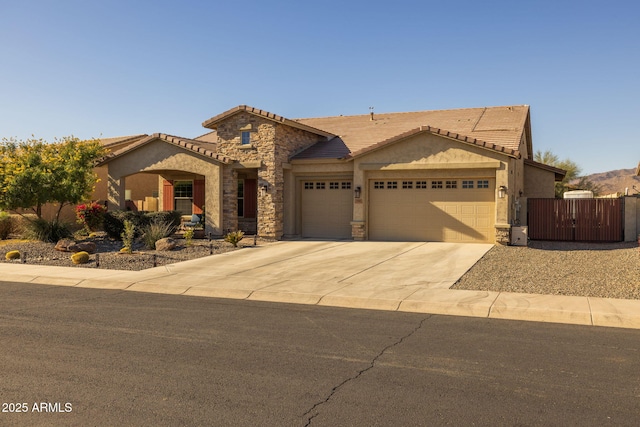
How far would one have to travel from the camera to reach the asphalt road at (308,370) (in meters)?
4.81

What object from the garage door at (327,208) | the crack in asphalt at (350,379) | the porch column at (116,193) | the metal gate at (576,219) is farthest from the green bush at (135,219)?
the metal gate at (576,219)

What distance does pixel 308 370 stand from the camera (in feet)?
19.8

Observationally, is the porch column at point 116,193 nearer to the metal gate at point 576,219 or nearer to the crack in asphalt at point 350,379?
the metal gate at point 576,219

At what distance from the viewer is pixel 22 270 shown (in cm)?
1464

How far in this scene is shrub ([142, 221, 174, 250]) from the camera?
1930 cm

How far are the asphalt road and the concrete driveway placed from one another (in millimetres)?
1620

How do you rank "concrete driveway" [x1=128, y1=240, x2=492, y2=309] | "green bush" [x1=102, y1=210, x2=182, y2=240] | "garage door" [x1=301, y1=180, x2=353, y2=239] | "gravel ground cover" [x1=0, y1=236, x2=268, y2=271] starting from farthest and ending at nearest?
"garage door" [x1=301, y1=180, x2=353, y2=239], "green bush" [x1=102, y1=210, x2=182, y2=240], "gravel ground cover" [x1=0, y1=236, x2=268, y2=271], "concrete driveway" [x1=128, y1=240, x2=492, y2=309]

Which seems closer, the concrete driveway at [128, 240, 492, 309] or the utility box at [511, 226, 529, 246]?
the concrete driveway at [128, 240, 492, 309]

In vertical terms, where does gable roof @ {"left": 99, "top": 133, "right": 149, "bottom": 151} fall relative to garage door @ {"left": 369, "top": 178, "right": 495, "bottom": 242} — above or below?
above

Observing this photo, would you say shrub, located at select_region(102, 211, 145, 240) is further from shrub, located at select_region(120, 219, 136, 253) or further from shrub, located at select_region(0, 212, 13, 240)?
shrub, located at select_region(0, 212, 13, 240)

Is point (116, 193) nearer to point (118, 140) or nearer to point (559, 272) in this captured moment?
point (118, 140)

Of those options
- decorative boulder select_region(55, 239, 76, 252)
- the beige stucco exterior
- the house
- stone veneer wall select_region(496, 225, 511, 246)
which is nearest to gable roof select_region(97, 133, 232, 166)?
the house

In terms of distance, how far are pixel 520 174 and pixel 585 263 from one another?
10.1m

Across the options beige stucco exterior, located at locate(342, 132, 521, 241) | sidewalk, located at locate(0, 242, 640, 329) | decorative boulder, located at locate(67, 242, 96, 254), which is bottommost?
sidewalk, located at locate(0, 242, 640, 329)
